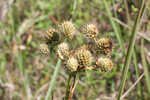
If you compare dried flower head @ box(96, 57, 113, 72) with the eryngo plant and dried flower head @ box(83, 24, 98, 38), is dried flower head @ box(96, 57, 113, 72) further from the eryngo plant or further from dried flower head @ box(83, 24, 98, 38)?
dried flower head @ box(83, 24, 98, 38)

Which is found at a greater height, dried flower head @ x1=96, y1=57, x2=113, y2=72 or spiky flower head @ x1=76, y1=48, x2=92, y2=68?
spiky flower head @ x1=76, y1=48, x2=92, y2=68

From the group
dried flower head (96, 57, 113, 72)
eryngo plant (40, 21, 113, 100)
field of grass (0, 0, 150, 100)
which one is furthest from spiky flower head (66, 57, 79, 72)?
field of grass (0, 0, 150, 100)

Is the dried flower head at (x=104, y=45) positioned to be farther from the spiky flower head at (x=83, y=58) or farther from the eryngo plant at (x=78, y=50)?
the spiky flower head at (x=83, y=58)

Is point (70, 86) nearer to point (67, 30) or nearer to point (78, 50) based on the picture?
point (78, 50)

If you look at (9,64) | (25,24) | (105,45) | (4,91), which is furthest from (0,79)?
(105,45)

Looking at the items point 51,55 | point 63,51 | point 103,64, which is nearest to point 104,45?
→ point 103,64

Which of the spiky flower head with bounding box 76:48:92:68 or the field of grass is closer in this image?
the spiky flower head with bounding box 76:48:92:68

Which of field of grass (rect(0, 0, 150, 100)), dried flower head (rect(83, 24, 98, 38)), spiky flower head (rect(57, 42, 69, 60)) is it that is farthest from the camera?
field of grass (rect(0, 0, 150, 100))

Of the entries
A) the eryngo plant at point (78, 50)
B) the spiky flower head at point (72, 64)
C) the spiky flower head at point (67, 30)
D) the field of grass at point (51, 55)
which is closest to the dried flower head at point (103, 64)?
the eryngo plant at point (78, 50)

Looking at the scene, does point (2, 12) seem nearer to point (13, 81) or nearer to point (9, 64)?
point (9, 64)
